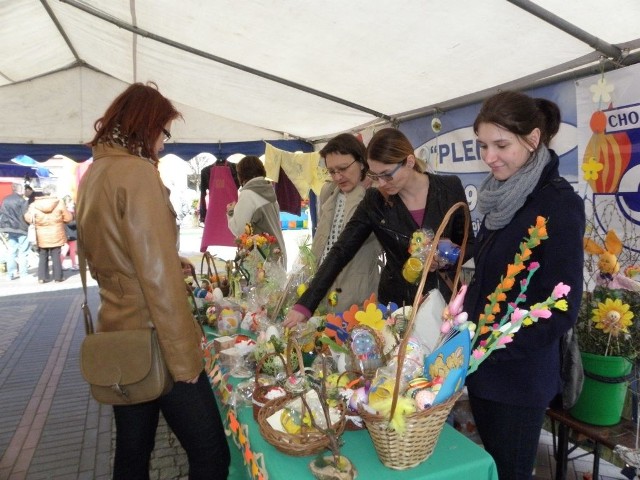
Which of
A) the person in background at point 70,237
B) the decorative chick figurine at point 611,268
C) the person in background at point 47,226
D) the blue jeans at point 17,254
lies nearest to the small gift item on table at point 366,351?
the decorative chick figurine at point 611,268

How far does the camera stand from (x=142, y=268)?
1355 mm

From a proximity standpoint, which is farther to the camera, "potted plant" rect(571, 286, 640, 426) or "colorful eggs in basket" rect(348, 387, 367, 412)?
"potted plant" rect(571, 286, 640, 426)

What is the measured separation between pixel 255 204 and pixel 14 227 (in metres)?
7.51

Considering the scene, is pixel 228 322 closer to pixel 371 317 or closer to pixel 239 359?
pixel 239 359

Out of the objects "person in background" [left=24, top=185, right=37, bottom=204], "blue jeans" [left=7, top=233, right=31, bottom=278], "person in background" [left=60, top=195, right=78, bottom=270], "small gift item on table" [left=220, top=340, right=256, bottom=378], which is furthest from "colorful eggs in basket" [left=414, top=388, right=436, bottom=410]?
"person in background" [left=24, top=185, right=37, bottom=204]

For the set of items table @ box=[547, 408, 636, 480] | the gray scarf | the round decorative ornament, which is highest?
the round decorative ornament

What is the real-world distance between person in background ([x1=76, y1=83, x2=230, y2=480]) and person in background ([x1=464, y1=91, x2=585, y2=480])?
0.88 metres

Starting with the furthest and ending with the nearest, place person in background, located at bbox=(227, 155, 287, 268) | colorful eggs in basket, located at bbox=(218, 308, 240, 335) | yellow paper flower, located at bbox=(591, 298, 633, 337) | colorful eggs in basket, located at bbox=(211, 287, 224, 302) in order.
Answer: person in background, located at bbox=(227, 155, 287, 268), colorful eggs in basket, located at bbox=(211, 287, 224, 302), colorful eggs in basket, located at bbox=(218, 308, 240, 335), yellow paper flower, located at bbox=(591, 298, 633, 337)

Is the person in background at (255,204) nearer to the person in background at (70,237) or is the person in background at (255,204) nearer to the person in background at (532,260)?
the person in background at (532,260)

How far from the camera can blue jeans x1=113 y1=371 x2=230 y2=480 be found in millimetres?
1494

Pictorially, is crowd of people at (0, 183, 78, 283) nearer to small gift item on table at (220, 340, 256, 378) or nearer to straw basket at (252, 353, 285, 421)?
small gift item on table at (220, 340, 256, 378)

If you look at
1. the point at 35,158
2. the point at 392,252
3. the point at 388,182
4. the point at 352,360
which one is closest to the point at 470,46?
the point at 388,182

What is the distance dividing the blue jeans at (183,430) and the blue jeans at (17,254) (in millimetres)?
8917

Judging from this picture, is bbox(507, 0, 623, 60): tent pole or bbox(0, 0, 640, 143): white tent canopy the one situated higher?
bbox(0, 0, 640, 143): white tent canopy
